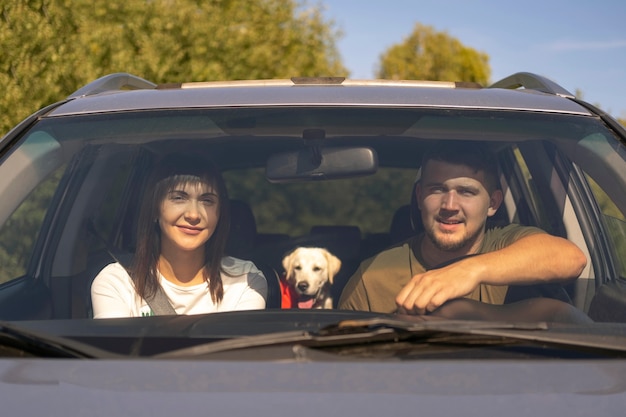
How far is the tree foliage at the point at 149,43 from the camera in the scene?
11.3m

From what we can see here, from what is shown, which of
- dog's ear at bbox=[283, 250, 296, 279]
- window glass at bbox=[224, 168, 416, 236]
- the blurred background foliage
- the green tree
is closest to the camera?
dog's ear at bbox=[283, 250, 296, 279]

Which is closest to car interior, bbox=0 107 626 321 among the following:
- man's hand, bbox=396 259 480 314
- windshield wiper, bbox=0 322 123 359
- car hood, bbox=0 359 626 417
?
man's hand, bbox=396 259 480 314

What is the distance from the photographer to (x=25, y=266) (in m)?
3.59

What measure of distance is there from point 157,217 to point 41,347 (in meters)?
0.86

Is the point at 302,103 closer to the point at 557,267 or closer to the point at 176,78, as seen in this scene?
the point at 557,267

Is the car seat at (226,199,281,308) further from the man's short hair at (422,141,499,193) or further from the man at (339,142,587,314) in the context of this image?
the man's short hair at (422,141,499,193)

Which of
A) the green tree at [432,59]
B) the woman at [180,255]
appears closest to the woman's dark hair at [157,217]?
the woman at [180,255]

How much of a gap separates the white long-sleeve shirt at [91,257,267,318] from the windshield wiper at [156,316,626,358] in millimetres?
550

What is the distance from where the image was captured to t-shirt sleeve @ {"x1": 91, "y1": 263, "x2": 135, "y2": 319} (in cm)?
293

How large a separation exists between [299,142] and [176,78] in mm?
13828

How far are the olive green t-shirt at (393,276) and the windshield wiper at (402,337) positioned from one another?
458mm

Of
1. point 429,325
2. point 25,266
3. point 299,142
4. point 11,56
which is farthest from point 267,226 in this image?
point 11,56

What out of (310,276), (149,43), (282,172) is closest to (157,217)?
(282,172)

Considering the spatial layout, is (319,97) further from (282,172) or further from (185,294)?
(185,294)
